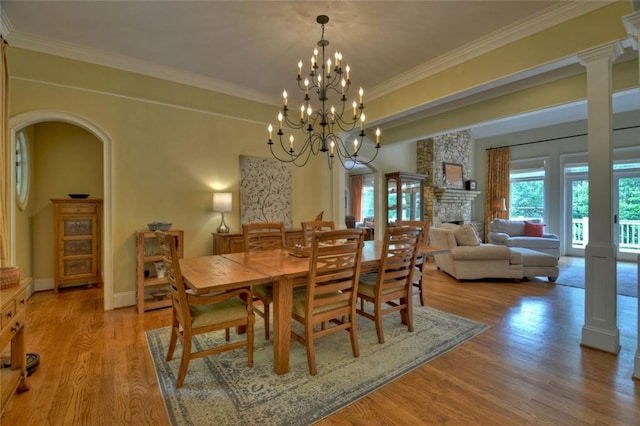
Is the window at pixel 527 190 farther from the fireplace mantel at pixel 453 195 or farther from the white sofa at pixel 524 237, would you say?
the fireplace mantel at pixel 453 195

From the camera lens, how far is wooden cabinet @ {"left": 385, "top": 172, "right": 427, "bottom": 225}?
6.92 meters

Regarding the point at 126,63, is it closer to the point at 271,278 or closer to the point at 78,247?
the point at 78,247

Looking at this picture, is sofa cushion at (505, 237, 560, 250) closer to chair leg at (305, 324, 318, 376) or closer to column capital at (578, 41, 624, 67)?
column capital at (578, 41, 624, 67)

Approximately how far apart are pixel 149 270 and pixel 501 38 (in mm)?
4751

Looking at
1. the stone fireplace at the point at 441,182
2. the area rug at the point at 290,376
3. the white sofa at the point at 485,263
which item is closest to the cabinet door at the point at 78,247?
the area rug at the point at 290,376

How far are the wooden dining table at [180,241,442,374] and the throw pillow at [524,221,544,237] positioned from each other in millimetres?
6155

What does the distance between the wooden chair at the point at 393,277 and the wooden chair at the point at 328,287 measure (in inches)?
12.4

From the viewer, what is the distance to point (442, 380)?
80.1 inches

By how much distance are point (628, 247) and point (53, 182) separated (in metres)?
11.0

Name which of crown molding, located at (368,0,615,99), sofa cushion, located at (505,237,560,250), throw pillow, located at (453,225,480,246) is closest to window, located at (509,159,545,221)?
sofa cushion, located at (505,237,560,250)

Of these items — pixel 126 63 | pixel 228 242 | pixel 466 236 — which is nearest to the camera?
pixel 126 63

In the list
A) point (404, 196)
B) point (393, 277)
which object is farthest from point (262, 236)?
point (404, 196)

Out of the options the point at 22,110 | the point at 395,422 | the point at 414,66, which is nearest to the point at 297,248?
the point at 395,422

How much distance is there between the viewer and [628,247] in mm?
6438
